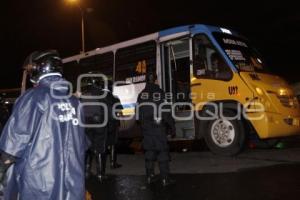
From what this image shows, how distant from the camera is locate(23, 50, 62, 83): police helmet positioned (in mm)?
3707

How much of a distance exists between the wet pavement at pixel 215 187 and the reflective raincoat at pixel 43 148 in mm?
3450

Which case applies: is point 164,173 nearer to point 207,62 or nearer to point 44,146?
point 207,62

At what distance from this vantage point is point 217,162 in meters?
9.83

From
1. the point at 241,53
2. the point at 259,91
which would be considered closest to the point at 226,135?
the point at 259,91

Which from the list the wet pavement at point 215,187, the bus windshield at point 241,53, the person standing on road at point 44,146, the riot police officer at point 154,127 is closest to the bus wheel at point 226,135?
the bus windshield at point 241,53

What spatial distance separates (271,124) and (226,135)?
100 cm

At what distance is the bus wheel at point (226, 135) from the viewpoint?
1068 centimetres

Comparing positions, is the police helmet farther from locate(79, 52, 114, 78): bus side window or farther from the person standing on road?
locate(79, 52, 114, 78): bus side window

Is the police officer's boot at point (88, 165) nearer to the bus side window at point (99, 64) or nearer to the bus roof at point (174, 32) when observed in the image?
the bus roof at point (174, 32)

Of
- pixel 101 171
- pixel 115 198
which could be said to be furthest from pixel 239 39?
pixel 115 198

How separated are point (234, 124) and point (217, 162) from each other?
1284 millimetres

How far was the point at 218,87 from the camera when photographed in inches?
437

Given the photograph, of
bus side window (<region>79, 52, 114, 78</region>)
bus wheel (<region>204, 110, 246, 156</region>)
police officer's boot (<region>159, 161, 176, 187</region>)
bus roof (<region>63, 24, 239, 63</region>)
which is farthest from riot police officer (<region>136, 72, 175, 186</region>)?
bus side window (<region>79, 52, 114, 78</region>)

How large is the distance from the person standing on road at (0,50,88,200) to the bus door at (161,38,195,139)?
26.6 ft
